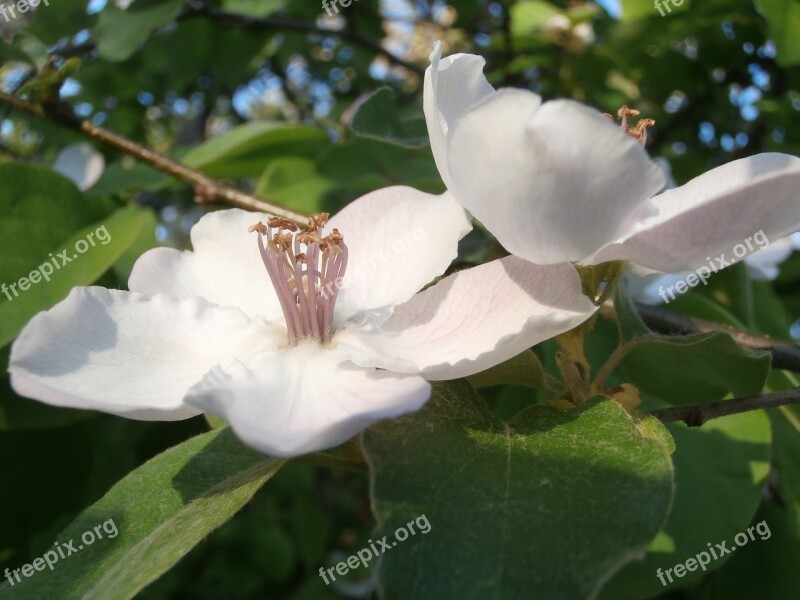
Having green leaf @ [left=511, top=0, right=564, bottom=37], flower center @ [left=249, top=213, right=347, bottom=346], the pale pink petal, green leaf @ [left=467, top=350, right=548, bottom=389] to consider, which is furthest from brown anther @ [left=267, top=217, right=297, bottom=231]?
green leaf @ [left=511, top=0, right=564, bottom=37]

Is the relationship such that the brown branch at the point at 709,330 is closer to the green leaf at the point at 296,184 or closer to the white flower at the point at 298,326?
the white flower at the point at 298,326

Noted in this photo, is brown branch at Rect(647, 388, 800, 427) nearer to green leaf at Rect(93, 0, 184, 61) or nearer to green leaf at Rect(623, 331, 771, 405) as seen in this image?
green leaf at Rect(623, 331, 771, 405)

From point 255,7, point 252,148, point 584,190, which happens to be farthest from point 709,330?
point 255,7

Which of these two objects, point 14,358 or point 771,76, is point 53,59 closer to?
point 14,358

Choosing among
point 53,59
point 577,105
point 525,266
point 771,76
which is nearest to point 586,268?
point 525,266

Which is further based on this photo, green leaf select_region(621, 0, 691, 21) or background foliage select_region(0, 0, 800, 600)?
green leaf select_region(621, 0, 691, 21)

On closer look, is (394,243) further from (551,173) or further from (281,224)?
(551,173)

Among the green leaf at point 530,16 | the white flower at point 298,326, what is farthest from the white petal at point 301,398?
the green leaf at point 530,16

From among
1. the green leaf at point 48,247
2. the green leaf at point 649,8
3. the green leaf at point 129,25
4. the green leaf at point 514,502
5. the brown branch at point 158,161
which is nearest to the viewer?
the green leaf at point 514,502
